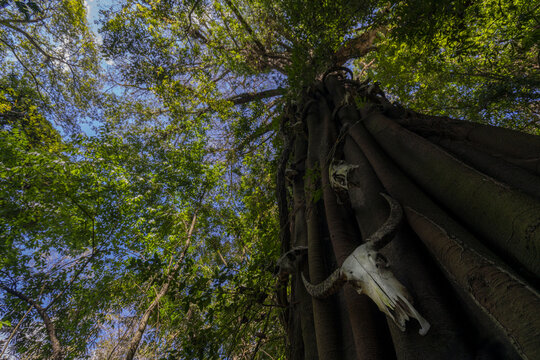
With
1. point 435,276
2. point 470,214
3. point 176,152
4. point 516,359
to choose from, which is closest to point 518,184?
point 470,214

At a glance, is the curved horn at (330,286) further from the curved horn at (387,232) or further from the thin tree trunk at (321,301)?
the curved horn at (387,232)

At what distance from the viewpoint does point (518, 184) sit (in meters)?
1.32

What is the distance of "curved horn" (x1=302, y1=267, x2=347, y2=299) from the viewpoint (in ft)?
4.06

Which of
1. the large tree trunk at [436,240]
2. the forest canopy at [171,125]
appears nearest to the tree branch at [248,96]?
the forest canopy at [171,125]

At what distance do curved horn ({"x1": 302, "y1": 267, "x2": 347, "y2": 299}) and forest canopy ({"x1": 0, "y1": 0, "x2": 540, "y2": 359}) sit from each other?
2.08m

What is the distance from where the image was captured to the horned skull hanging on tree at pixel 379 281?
0.96 m

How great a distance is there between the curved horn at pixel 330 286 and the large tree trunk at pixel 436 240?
0.09 meters

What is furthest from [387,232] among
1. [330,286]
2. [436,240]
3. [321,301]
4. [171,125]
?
[171,125]

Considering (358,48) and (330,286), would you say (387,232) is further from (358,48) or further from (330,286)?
(358,48)

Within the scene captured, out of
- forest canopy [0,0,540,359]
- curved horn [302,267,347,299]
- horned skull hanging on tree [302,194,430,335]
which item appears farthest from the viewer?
forest canopy [0,0,540,359]

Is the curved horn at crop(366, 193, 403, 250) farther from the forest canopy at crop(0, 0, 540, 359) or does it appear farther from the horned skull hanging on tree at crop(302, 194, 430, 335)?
the forest canopy at crop(0, 0, 540, 359)

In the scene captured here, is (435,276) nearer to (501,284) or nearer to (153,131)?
(501,284)

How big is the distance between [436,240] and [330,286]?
585 mm

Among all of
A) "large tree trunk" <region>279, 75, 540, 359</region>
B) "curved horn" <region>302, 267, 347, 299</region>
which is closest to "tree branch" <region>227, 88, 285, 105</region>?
"large tree trunk" <region>279, 75, 540, 359</region>
